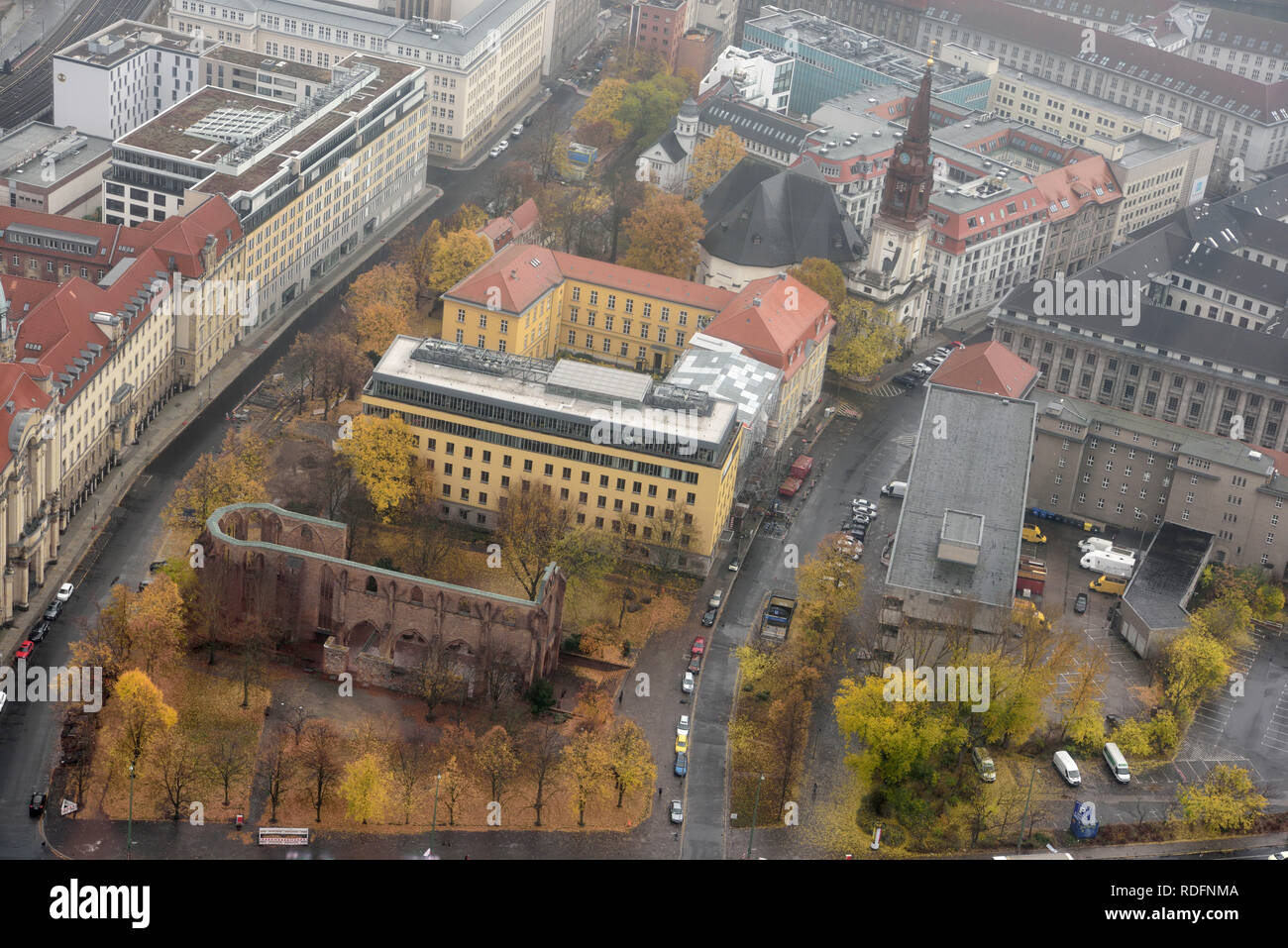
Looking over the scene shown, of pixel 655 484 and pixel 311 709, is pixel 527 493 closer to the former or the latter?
pixel 655 484

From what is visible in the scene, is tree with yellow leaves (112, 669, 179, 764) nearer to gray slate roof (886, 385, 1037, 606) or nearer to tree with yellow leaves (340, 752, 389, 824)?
tree with yellow leaves (340, 752, 389, 824)

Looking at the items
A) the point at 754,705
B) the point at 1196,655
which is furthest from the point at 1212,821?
the point at 754,705

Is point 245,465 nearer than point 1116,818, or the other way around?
point 1116,818

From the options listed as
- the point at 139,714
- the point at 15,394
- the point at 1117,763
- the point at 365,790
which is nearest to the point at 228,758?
the point at 139,714

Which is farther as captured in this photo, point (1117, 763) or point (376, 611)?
point (1117, 763)

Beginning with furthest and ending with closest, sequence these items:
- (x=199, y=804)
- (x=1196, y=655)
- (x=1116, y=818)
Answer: (x=1196, y=655), (x=1116, y=818), (x=199, y=804)

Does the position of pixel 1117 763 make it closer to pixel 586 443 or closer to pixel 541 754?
pixel 541 754

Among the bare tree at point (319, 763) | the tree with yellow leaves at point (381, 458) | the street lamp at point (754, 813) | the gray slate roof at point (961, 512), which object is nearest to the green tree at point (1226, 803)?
Result: the gray slate roof at point (961, 512)
